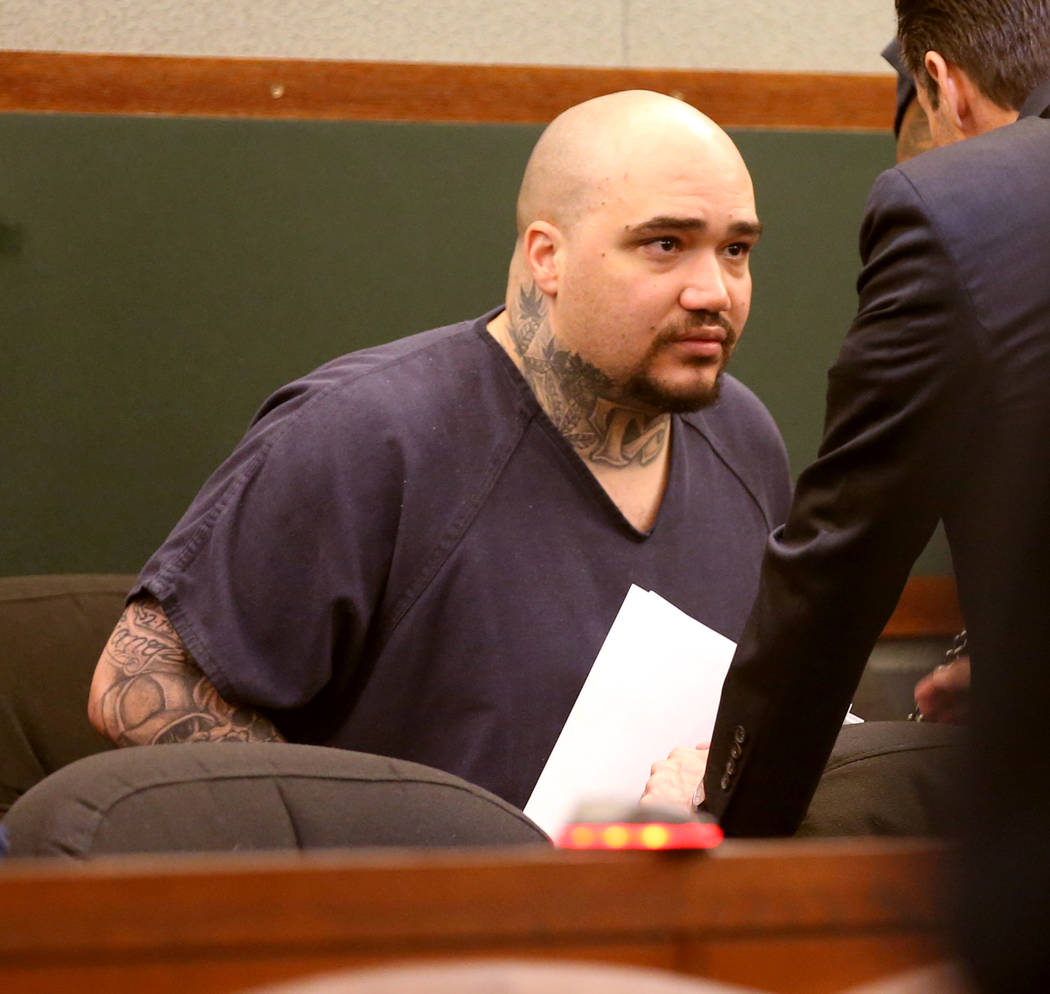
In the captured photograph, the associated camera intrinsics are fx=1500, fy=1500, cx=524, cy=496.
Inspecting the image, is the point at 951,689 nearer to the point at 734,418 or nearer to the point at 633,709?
the point at 633,709

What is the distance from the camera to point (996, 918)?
426 mm

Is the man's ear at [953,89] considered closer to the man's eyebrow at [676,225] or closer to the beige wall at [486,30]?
the man's eyebrow at [676,225]

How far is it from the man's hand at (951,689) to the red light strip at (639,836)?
113 millimetres

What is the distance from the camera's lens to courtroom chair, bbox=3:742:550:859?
2.85 feet

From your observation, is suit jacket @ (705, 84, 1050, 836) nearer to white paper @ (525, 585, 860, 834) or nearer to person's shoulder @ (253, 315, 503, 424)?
white paper @ (525, 585, 860, 834)

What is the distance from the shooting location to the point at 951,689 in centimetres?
56

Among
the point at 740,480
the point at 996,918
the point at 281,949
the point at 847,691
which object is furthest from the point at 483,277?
the point at 996,918

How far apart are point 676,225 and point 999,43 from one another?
32 cm

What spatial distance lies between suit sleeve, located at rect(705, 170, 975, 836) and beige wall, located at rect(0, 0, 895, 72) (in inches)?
49.8

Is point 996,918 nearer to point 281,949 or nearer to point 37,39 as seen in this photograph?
point 281,949

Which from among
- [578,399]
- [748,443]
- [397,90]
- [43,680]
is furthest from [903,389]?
[397,90]

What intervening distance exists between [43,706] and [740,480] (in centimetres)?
84

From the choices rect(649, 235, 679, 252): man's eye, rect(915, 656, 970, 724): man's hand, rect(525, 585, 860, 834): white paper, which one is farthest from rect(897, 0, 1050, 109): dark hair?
rect(915, 656, 970, 724): man's hand

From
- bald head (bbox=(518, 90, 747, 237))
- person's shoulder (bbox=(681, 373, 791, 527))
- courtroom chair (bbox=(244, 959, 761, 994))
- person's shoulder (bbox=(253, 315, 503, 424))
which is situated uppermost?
bald head (bbox=(518, 90, 747, 237))
